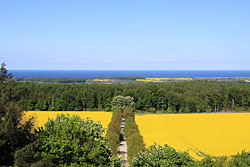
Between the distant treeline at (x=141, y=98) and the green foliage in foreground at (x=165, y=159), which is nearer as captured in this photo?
the green foliage in foreground at (x=165, y=159)

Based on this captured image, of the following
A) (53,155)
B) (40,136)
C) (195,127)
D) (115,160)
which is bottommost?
(195,127)

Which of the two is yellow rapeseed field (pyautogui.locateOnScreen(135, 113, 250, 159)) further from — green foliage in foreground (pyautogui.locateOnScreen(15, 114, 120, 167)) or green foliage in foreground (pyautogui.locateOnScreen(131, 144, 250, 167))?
green foliage in foreground (pyautogui.locateOnScreen(15, 114, 120, 167))

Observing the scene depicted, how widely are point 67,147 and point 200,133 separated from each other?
31305 millimetres

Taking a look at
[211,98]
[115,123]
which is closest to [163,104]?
[211,98]

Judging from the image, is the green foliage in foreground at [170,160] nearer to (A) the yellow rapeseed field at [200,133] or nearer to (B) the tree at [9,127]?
(B) the tree at [9,127]

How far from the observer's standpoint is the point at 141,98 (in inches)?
2805

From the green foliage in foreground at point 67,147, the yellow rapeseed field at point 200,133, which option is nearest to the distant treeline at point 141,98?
the yellow rapeseed field at point 200,133

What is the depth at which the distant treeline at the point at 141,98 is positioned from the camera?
2781 inches

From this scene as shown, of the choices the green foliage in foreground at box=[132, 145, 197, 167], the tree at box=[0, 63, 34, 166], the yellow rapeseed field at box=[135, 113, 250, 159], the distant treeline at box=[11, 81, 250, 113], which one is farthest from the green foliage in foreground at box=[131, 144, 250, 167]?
the distant treeline at box=[11, 81, 250, 113]

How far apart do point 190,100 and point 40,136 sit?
196 feet

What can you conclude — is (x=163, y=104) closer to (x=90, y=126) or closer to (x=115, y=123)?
(x=115, y=123)

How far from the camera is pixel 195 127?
47.8 metres

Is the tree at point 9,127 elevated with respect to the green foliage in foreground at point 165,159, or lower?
elevated

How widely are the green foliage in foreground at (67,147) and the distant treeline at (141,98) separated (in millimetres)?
53021
